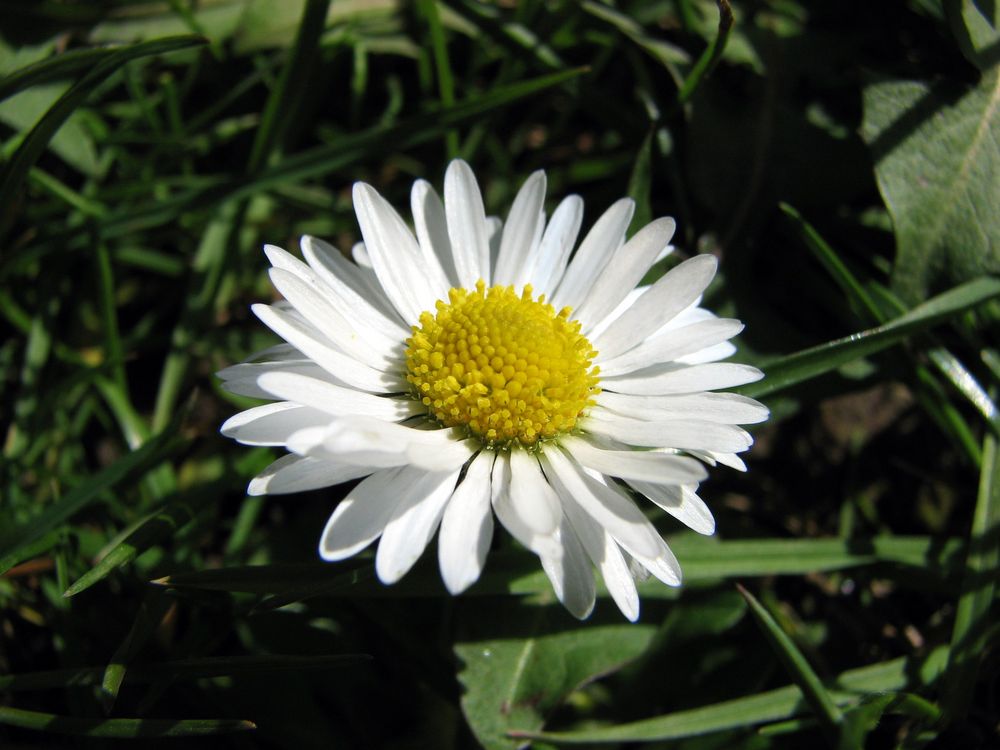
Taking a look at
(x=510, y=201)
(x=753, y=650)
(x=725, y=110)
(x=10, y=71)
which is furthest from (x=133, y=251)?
(x=753, y=650)

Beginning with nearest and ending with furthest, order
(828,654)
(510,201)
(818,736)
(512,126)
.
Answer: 1. (818,736)
2. (828,654)
3. (510,201)
4. (512,126)

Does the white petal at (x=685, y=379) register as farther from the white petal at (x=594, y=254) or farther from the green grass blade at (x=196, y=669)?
the green grass blade at (x=196, y=669)

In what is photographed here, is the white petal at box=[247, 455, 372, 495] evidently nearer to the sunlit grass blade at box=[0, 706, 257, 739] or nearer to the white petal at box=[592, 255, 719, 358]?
the sunlit grass blade at box=[0, 706, 257, 739]

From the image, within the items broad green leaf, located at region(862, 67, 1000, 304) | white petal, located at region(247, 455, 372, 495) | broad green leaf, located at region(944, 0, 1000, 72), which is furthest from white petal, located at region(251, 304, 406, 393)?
broad green leaf, located at region(944, 0, 1000, 72)

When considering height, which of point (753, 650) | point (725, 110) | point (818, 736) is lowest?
point (818, 736)

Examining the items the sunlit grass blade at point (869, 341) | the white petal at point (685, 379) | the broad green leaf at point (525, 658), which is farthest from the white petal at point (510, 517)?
the sunlit grass blade at point (869, 341)

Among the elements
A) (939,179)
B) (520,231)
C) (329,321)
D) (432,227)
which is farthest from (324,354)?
(939,179)

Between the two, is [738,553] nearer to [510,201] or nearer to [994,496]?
[994,496]
